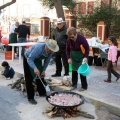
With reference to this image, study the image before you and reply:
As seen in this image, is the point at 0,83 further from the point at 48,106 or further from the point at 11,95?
the point at 48,106

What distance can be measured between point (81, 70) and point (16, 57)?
6.57m

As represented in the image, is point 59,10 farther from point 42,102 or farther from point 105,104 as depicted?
point 105,104

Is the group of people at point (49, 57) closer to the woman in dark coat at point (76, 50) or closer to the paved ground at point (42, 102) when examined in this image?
the woman in dark coat at point (76, 50)

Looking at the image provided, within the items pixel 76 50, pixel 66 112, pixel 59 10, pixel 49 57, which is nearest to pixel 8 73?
pixel 76 50

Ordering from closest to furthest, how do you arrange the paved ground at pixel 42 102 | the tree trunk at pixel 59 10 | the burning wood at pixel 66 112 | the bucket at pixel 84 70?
1. the burning wood at pixel 66 112
2. the paved ground at pixel 42 102
3. the bucket at pixel 84 70
4. the tree trunk at pixel 59 10

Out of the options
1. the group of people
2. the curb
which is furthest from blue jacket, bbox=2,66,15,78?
the curb

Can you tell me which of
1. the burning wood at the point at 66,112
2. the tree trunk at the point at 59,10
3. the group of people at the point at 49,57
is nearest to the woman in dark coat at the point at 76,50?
the group of people at the point at 49,57

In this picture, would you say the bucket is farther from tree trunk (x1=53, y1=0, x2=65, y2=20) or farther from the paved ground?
tree trunk (x1=53, y1=0, x2=65, y2=20)

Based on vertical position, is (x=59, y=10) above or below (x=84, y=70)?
above

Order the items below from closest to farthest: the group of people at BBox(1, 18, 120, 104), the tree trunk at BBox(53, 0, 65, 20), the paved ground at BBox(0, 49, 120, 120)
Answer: the paved ground at BBox(0, 49, 120, 120) < the group of people at BBox(1, 18, 120, 104) < the tree trunk at BBox(53, 0, 65, 20)

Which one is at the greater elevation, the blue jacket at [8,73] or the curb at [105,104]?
the blue jacket at [8,73]

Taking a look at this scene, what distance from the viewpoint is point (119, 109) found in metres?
5.34

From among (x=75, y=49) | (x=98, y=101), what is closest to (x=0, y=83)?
(x=75, y=49)

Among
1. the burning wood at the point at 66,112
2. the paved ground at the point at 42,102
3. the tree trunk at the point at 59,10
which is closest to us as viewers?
the burning wood at the point at 66,112
